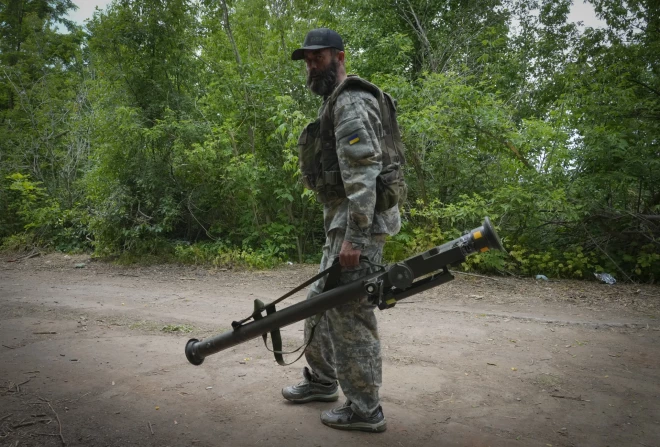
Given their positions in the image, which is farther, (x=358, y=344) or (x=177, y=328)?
(x=177, y=328)

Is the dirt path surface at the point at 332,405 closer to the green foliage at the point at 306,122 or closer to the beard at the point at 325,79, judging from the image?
the green foliage at the point at 306,122

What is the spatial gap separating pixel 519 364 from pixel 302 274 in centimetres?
488

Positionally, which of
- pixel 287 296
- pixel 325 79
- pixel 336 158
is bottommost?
pixel 287 296

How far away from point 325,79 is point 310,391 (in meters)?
2.04

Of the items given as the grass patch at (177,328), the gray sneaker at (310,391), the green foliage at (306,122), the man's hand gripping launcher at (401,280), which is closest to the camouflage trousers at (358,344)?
the man's hand gripping launcher at (401,280)

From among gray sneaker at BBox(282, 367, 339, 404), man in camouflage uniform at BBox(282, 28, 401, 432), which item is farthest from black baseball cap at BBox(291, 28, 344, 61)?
gray sneaker at BBox(282, 367, 339, 404)

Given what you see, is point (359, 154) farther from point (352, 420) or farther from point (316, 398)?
point (316, 398)

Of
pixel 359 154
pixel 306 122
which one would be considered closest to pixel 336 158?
pixel 359 154

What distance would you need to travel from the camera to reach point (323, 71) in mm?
2922

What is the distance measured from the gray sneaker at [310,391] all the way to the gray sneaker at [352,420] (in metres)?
0.30

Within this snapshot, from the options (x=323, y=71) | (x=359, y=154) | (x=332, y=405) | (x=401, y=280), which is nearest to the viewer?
(x=401, y=280)

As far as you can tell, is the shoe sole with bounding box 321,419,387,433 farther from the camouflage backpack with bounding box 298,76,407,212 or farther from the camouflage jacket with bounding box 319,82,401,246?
the camouflage backpack with bounding box 298,76,407,212

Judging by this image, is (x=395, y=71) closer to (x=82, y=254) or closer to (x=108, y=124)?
(x=108, y=124)

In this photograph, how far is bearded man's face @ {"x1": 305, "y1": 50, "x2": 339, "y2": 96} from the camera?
2904mm
